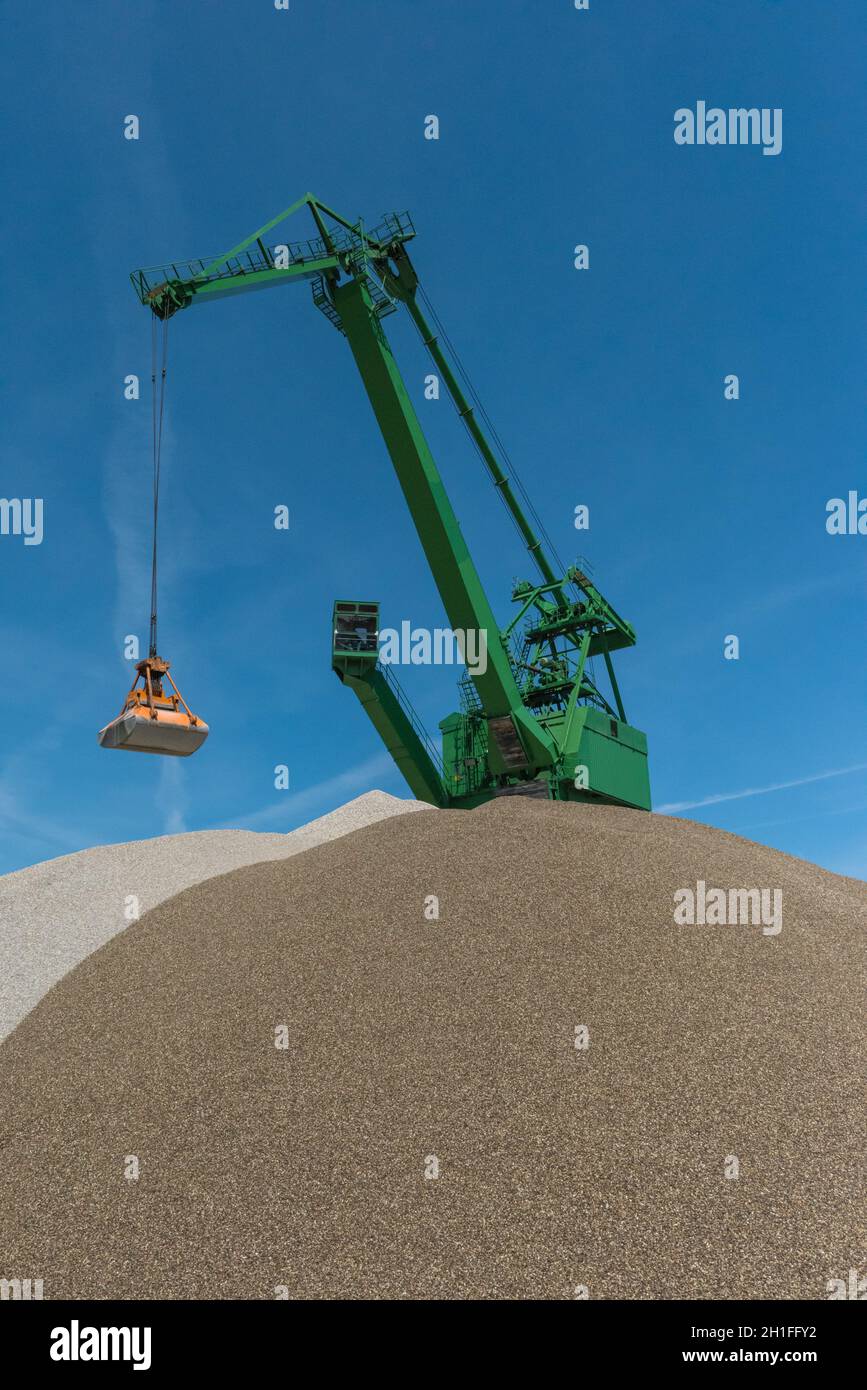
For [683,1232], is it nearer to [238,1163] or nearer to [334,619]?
[238,1163]

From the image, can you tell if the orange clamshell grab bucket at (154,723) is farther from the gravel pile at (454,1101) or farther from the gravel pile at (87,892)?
the gravel pile at (87,892)

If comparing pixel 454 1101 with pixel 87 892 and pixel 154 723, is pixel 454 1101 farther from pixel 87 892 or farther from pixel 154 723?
pixel 87 892

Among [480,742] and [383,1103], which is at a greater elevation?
[480,742]

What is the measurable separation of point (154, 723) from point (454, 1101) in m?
5.34

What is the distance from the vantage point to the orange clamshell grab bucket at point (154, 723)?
360 inches

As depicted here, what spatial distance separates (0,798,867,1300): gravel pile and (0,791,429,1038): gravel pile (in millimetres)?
1341

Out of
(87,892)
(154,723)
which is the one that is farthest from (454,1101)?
(87,892)

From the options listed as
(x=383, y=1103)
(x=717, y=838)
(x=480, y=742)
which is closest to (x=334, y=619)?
(x=480, y=742)

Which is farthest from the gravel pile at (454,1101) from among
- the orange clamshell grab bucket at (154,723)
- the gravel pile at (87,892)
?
the orange clamshell grab bucket at (154,723)

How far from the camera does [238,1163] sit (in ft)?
19.9

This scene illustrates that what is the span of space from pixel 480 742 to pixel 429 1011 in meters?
11.6

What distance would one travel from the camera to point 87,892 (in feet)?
44.3

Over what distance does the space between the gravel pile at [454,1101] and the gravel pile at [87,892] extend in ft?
4.40
